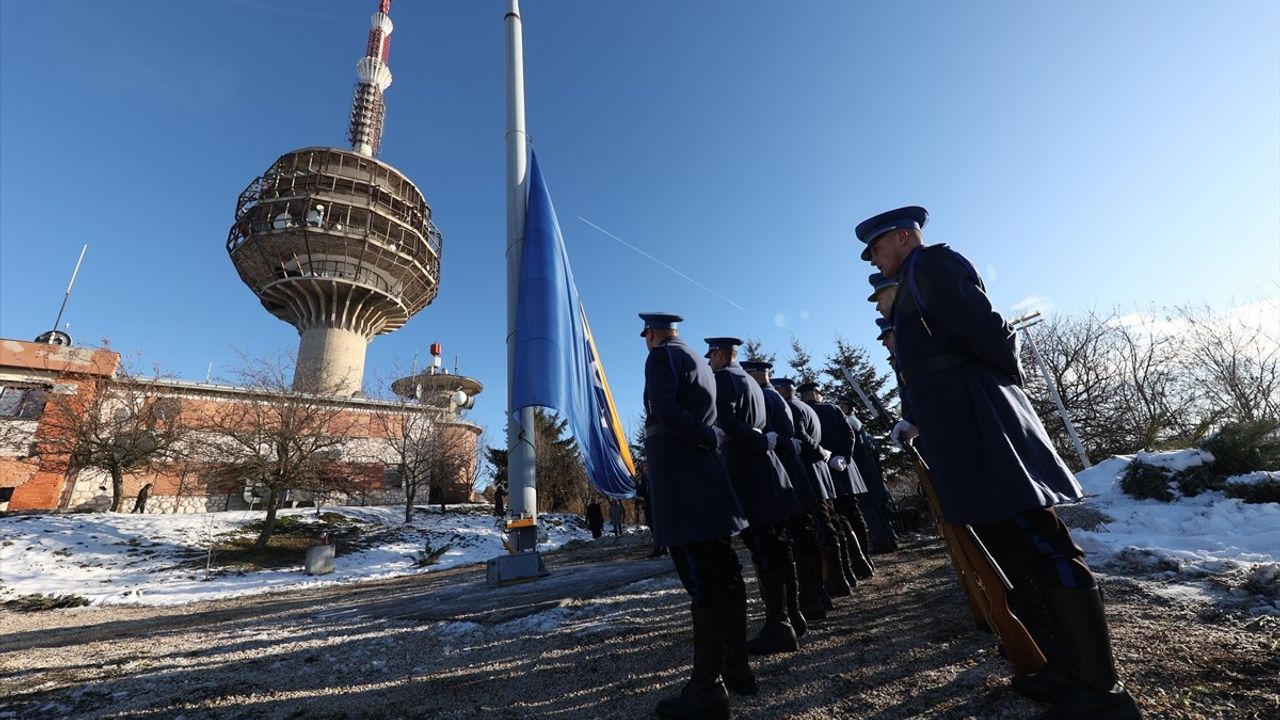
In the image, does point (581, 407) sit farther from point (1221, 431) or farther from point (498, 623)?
point (1221, 431)

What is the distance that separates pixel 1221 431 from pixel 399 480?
3003 cm

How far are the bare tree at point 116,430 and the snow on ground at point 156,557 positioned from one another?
2311 mm

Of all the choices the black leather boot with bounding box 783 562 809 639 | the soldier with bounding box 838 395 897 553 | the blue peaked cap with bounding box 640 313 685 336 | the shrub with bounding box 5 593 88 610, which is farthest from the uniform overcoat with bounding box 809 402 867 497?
the shrub with bounding box 5 593 88 610

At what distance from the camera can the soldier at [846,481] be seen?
5656mm

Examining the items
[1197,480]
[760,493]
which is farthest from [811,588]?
[1197,480]

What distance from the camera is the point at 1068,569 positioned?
1824mm

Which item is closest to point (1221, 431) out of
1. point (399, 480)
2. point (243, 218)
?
point (399, 480)

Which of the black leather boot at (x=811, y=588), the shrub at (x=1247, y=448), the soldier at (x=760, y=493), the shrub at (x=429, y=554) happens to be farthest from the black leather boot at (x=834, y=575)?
the shrub at (x=429, y=554)

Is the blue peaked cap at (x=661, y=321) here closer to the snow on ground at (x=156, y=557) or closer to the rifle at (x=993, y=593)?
the rifle at (x=993, y=593)

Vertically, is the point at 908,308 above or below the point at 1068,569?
above

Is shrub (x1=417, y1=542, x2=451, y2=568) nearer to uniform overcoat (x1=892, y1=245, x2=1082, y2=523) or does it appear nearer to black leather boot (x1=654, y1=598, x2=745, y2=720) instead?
black leather boot (x1=654, y1=598, x2=745, y2=720)

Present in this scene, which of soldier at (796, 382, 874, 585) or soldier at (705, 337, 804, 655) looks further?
soldier at (796, 382, 874, 585)

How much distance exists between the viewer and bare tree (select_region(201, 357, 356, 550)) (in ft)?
52.5

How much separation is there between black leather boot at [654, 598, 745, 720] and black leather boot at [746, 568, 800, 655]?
82 cm
